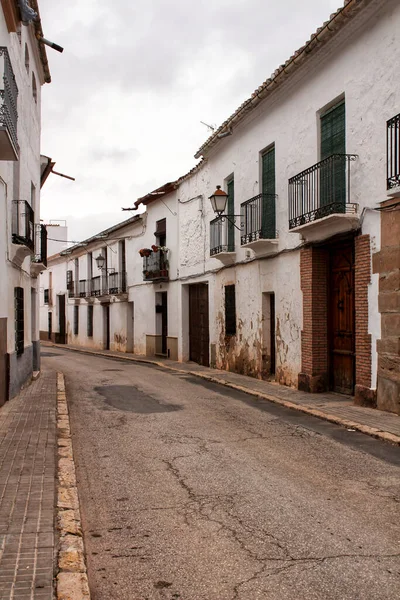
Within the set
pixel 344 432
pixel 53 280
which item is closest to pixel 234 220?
pixel 344 432

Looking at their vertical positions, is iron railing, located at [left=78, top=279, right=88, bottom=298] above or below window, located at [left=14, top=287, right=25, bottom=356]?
above

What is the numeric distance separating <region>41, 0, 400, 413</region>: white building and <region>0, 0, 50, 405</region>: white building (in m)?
4.72

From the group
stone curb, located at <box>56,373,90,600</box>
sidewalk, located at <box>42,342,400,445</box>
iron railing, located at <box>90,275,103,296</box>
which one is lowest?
sidewalk, located at <box>42,342,400,445</box>

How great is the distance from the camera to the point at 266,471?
5.72 metres

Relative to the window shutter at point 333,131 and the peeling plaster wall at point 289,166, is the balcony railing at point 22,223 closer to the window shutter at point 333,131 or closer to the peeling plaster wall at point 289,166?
the peeling plaster wall at point 289,166

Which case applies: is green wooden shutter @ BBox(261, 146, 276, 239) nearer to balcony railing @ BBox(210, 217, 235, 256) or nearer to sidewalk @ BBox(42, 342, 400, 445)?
balcony railing @ BBox(210, 217, 235, 256)

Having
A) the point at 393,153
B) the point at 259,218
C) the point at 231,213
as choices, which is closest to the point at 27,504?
the point at 393,153

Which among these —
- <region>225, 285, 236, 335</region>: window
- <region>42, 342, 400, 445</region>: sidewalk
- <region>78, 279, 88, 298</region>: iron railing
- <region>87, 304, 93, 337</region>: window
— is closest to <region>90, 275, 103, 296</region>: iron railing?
<region>78, 279, 88, 298</region>: iron railing

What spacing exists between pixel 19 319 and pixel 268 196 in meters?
5.90

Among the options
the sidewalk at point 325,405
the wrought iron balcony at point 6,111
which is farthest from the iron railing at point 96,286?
the wrought iron balcony at point 6,111

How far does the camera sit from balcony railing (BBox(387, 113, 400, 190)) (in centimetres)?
818

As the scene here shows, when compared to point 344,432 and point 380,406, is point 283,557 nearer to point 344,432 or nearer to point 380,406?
point 344,432

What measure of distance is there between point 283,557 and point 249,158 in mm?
11700

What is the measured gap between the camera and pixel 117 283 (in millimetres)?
26828
